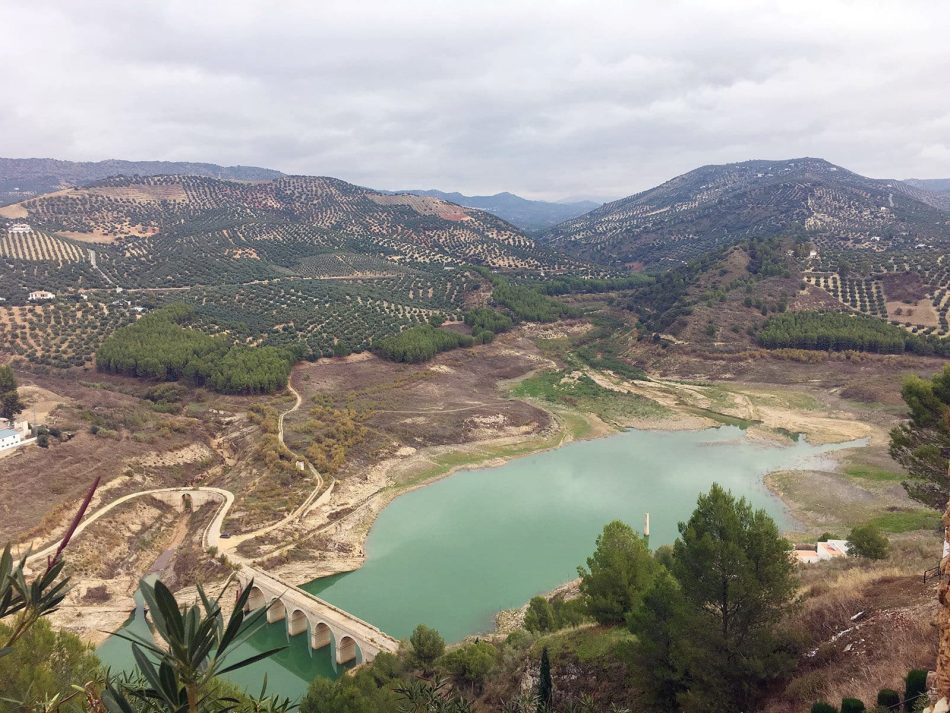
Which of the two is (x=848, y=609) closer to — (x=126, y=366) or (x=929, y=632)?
(x=929, y=632)

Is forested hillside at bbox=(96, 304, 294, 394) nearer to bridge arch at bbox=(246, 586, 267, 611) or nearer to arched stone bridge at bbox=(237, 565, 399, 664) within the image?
bridge arch at bbox=(246, 586, 267, 611)

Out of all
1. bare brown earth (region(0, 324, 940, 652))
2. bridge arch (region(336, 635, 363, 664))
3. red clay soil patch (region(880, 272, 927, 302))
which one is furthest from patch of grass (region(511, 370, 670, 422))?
red clay soil patch (region(880, 272, 927, 302))

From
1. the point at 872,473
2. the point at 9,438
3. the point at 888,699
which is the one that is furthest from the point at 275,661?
the point at 872,473

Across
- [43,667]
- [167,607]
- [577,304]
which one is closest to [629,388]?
[577,304]

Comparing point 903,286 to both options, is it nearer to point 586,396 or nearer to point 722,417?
point 722,417

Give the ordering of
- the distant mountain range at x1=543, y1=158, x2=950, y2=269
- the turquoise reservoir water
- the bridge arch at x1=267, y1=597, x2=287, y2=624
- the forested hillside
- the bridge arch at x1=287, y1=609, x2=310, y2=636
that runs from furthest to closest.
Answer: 1. the distant mountain range at x1=543, y1=158, x2=950, y2=269
2. the forested hillside
3. the bridge arch at x1=267, y1=597, x2=287, y2=624
4. the turquoise reservoir water
5. the bridge arch at x1=287, y1=609, x2=310, y2=636

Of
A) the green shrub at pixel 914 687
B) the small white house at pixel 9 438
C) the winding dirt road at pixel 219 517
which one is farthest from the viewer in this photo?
the small white house at pixel 9 438

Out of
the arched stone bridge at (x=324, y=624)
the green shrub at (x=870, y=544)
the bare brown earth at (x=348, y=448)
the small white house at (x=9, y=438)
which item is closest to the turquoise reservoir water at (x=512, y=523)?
the arched stone bridge at (x=324, y=624)

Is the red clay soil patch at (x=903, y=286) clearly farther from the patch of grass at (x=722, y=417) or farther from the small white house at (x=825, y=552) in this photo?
the small white house at (x=825, y=552)
